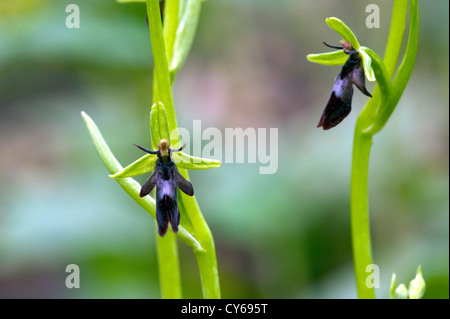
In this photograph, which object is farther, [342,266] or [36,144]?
[36,144]

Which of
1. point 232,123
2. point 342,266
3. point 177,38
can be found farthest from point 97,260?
point 232,123

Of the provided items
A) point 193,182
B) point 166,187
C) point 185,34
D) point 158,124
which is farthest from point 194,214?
point 193,182

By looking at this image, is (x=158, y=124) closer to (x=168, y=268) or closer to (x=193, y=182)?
(x=168, y=268)

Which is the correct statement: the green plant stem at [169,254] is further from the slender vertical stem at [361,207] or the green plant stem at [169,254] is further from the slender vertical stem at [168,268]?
the slender vertical stem at [361,207]

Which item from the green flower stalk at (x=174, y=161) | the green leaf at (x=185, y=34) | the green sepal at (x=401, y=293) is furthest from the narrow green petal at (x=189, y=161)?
the green sepal at (x=401, y=293)

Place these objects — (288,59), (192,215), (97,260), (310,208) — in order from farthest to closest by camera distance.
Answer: (288,59), (310,208), (97,260), (192,215)

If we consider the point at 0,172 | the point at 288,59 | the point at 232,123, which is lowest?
the point at 0,172

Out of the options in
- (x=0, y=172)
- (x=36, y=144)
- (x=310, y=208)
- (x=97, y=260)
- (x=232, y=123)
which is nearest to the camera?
(x=97, y=260)

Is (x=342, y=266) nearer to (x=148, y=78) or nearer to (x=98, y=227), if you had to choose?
Result: (x=98, y=227)
